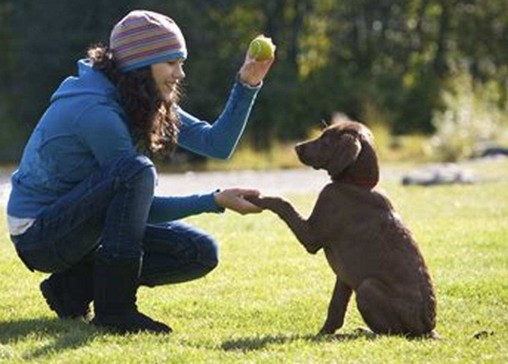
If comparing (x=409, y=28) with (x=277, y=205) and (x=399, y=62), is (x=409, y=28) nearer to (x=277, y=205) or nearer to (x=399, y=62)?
(x=399, y=62)

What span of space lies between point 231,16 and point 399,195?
13588 millimetres

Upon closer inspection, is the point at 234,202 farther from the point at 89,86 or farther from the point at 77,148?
the point at 89,86

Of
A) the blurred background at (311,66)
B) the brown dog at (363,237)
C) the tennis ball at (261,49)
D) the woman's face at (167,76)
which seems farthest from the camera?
the blurred background at (311,66)

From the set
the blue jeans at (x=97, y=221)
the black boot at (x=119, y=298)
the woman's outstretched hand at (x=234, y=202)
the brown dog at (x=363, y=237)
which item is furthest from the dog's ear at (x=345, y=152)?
the black boot at (x=119, y=298)

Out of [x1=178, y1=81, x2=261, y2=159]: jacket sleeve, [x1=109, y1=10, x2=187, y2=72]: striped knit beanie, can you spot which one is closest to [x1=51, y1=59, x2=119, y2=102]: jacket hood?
[x1=109, y1=10, x2=187, y2=72]: striped knit beanie

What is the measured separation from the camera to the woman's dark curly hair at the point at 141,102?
18.0 ft

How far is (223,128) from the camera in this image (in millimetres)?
6086

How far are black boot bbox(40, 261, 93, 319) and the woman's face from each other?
3.18 feet

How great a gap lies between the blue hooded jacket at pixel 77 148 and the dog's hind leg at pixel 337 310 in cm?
72

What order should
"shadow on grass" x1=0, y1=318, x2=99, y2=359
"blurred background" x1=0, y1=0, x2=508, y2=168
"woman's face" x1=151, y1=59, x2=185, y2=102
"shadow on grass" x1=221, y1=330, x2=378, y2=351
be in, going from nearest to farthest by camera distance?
1. "shadow on grass" x1=0, y1=318, x2=99, y2=359
2. "shadow on grass" x1=221, y1=330, x2=378, y2=351
3. "woman's face" x1=151, y1=59, x2=185, y2=102
4. "blurred background" x1=0, y1=0, x2=508, y2=168

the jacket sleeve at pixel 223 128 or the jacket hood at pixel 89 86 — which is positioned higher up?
the jacket hood at pixel 89 86

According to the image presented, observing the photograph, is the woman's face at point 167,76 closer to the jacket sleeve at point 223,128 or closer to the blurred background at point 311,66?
the jacket sleeve at point 223,128

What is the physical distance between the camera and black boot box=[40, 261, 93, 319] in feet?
19.4

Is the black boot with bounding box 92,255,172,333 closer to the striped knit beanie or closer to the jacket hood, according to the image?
the jacket hood
